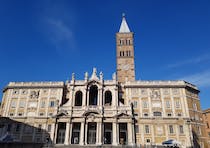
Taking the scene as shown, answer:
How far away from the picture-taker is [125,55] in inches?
2638

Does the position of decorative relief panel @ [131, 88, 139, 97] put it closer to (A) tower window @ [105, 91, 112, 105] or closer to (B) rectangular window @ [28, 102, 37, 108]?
(A) tower window @ [105, 91, 112, 105]

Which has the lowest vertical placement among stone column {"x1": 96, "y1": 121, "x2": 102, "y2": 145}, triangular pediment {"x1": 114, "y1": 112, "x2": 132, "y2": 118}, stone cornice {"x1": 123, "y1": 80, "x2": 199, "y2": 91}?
stone column {"x1": 96, "y1": 121, "x2": 102, "y2": 145}

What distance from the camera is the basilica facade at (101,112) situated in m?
45.1

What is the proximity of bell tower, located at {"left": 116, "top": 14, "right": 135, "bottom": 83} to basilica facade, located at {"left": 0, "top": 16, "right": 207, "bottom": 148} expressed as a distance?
34.8 ft

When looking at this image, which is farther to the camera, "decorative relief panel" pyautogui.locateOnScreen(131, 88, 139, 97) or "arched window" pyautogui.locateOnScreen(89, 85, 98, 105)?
"arched window" pyautogui.locateOnScreen(89, 85, 98, 105)

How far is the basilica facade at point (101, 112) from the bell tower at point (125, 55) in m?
10.6

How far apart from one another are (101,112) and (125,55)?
27.5 m

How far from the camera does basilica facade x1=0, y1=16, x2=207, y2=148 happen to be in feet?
148

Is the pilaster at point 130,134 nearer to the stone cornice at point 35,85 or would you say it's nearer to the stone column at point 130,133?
the stone column at point 130,133

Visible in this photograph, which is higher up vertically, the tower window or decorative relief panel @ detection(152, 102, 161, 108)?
the tower window

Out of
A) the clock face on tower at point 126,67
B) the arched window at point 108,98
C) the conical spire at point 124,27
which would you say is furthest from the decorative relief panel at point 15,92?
the conical spire at point 124,27

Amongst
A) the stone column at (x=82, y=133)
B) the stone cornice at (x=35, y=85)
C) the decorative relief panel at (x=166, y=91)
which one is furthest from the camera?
the stone cornice at (x=35, y=85)

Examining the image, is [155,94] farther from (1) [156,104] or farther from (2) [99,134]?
(2) [99,134]

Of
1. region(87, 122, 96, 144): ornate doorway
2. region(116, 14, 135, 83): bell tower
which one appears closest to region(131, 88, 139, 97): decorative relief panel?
region(116, 14, 135, 83): bell tower
